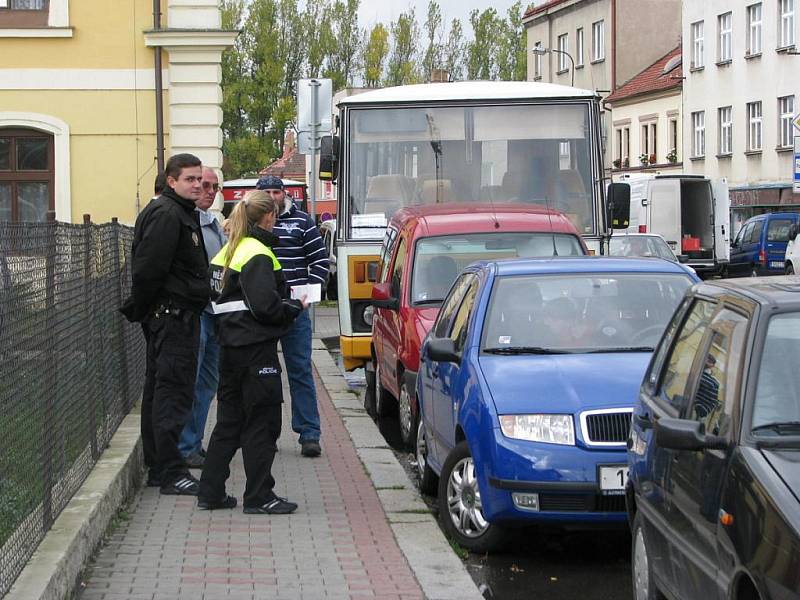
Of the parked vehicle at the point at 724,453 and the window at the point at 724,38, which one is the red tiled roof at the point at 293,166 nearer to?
the window at the point at 724,38

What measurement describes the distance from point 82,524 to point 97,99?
18.5 m

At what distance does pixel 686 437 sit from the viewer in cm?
491

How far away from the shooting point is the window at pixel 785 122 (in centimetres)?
→ 5041

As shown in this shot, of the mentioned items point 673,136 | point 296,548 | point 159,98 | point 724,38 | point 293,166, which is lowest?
point 296,548

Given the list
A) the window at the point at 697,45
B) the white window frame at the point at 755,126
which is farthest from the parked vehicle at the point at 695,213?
the window at the point at 697,45

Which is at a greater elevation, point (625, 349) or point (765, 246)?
point (765, 246)

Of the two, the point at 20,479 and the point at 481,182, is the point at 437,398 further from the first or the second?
the point at 481,182

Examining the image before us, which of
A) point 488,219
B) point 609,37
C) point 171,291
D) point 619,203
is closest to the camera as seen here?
point 171,291

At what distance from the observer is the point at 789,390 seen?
489 centimetres

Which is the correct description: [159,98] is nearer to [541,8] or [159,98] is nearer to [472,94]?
[472,94]

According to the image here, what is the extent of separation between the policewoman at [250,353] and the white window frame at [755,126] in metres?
46.3

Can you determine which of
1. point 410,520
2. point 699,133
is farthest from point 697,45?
point 410,520

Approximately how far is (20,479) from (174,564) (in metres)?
1.52

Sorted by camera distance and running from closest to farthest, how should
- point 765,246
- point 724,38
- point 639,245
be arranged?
point 639,245, point 765,246, point 724,38
